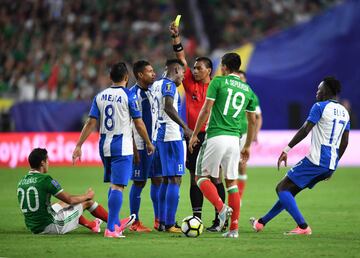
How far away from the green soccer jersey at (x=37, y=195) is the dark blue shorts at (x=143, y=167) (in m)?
1.45

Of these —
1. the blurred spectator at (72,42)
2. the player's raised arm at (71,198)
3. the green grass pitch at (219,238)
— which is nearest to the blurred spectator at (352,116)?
the blurred spectator at (72,42)

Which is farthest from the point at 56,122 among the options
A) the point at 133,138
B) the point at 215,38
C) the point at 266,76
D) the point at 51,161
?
the point at 133,138

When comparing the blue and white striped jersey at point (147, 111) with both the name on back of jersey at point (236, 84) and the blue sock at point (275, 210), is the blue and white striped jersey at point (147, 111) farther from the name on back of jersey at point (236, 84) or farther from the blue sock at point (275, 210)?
the blue sock at point (275, 210)

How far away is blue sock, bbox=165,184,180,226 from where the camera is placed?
12289mm

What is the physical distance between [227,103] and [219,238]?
5.66 feet

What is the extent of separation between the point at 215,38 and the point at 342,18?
7.07 metres

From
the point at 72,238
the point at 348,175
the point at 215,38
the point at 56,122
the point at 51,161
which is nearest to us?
the point at 72,238

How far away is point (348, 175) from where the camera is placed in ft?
75.7

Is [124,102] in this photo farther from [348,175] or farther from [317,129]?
[348,175]

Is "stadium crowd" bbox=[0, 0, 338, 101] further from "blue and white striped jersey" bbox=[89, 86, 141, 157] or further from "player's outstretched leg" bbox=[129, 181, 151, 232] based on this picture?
"blue and white striped jersey" bbox=[89, 86, 141, 157]

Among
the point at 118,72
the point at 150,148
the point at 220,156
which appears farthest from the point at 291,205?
the point at 118,72

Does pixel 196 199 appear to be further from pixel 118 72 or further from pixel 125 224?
pixel 118 72

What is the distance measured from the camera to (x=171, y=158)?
40.8ft

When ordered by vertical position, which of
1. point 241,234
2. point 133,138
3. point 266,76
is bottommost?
point 241,234
